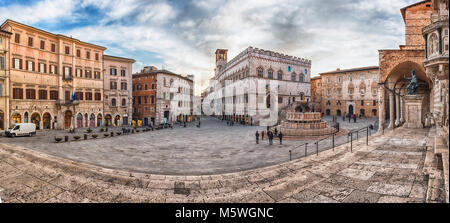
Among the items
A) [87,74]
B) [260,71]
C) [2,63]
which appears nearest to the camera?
[2,63]

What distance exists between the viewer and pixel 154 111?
41625mm

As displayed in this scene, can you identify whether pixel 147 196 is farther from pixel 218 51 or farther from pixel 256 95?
pixel 218 51

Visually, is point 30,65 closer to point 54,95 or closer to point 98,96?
point 54,95

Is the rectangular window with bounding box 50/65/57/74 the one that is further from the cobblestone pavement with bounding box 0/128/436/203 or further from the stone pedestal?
the stone pedestal

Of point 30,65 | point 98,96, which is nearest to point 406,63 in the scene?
point 98,96

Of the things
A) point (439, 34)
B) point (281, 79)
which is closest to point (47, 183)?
point (439, 34)

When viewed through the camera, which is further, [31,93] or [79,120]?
[79,120]

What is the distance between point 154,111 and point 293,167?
38.0m

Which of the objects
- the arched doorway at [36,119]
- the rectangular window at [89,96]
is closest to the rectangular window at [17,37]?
the arched doorway at [36,119]

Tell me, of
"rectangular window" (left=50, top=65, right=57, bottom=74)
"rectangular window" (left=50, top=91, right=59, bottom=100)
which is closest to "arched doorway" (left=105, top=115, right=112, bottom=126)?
"rectangular window" (left=50, top=91, right=59, bottom=100)

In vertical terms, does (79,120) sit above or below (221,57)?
below

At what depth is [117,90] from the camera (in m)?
37.6

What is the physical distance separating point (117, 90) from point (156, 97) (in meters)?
7.35

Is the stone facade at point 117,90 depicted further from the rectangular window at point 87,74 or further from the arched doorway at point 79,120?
the arched doorway at point 79,120
